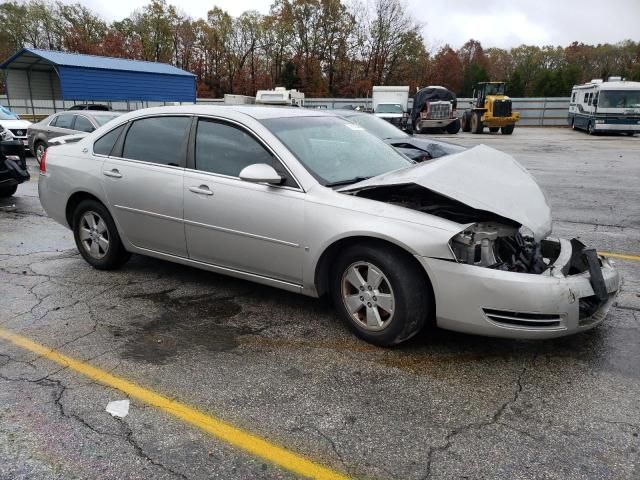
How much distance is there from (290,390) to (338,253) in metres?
1.05

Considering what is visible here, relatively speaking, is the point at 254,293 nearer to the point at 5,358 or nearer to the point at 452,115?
the point at 5,358

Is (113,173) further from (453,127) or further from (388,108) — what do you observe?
(388,108)

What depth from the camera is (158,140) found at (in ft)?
15.5

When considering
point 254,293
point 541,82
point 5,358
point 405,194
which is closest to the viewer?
point 5,358

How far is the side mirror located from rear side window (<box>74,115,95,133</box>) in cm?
1091

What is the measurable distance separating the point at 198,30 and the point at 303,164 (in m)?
62.3

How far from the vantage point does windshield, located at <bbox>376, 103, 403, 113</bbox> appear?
3183 centimetres

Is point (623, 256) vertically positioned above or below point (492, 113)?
below

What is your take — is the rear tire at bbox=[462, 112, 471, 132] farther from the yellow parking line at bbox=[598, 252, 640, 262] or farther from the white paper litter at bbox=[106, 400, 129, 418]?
the white paper litter at bbox=[106, 400, 129, 418]

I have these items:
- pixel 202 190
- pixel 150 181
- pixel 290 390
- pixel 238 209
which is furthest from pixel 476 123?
pixel 290 390

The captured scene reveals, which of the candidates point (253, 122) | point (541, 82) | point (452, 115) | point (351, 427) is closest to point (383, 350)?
point (351, 427)

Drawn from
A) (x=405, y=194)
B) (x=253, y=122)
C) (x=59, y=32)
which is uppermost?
(x=59, y=32)

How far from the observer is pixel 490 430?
2.75m

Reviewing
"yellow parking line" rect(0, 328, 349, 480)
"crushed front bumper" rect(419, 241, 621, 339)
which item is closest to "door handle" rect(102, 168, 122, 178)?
"yellow parking line" rect(0, 328, 349, 480)
